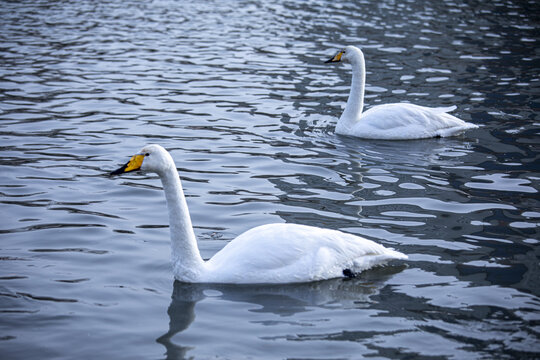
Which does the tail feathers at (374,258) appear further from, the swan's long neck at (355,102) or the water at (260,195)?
the swan's long neck at (355,102)

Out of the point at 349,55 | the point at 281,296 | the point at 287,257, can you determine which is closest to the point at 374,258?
the point at 287,257

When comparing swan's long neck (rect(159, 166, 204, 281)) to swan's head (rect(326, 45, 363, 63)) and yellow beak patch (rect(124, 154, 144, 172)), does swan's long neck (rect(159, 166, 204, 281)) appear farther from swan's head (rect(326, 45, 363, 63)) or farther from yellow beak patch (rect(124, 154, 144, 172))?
swan's head (rect(326, 45, 363, 63))

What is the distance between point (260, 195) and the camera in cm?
919

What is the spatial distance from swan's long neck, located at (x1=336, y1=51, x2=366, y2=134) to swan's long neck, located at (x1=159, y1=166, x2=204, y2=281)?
A: 19.5 ft

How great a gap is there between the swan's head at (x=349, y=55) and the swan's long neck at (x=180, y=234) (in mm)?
6539

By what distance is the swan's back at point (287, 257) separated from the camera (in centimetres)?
658

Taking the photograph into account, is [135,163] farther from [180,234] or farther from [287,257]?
[287,257]

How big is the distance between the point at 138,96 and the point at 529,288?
9902mm

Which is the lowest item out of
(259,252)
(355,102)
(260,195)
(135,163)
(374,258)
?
(260,195)

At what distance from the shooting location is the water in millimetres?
→ 5875

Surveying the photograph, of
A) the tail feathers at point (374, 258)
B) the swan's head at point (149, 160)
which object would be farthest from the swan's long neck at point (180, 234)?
the tail feathers at point (374, 258)

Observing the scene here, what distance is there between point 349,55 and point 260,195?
4.44 meters

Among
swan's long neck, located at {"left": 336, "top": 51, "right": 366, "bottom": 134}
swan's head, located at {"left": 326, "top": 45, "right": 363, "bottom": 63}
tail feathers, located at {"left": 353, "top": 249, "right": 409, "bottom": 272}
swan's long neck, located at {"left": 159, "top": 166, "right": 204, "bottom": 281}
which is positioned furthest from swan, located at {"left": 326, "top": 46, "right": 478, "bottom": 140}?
swan's long neck, located at {"left": 159, "top": 166, "right": 204, "bottom": 281}

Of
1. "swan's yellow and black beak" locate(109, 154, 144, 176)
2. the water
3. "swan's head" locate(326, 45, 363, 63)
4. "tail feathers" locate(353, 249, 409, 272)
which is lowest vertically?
the water
